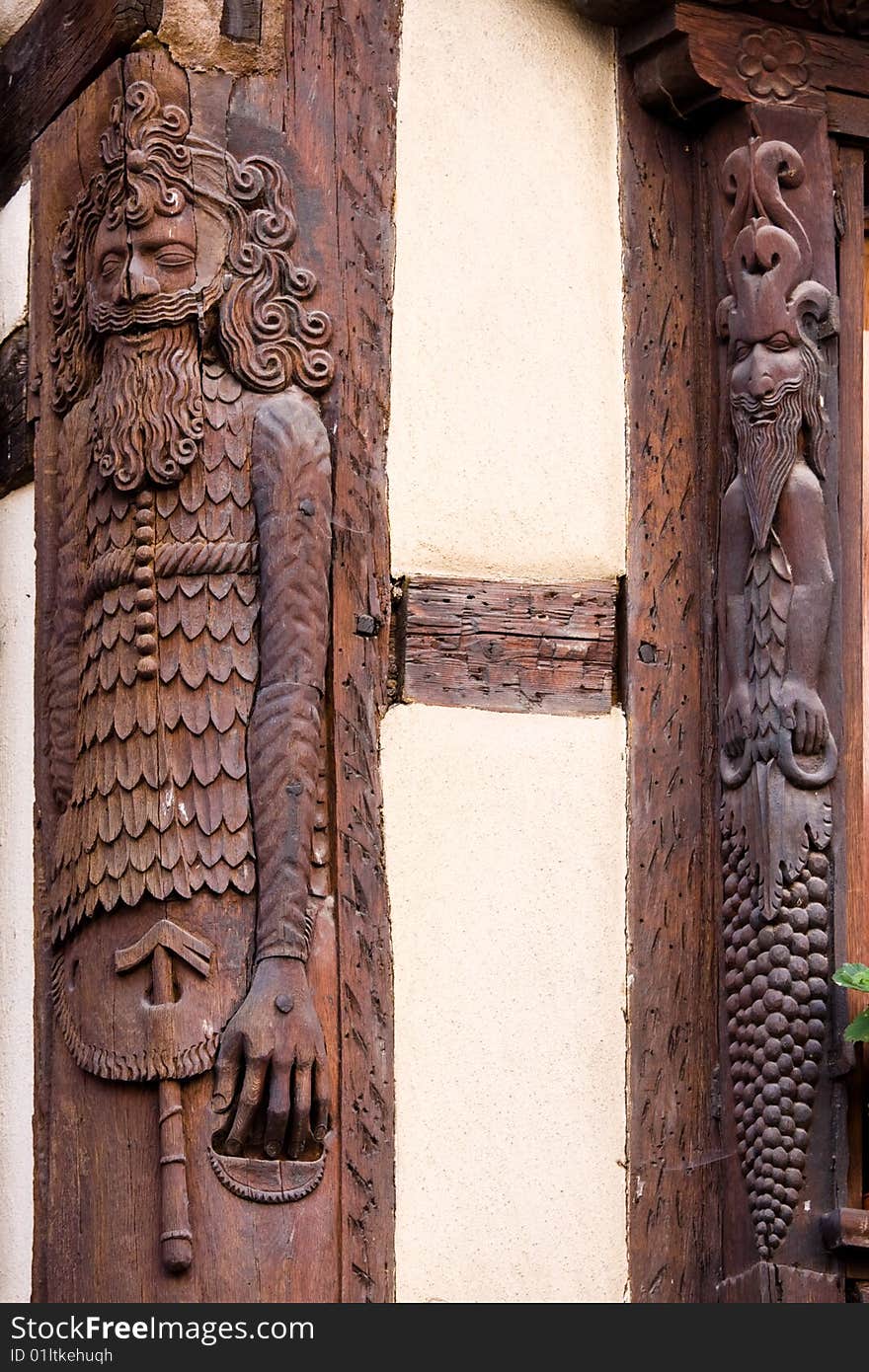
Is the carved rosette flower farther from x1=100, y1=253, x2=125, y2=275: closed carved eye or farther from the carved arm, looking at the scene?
x1=100, y1=253, x2=125, y2=275: closed carved eye

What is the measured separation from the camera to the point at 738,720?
4.46m

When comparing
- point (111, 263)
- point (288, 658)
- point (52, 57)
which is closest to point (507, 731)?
point (288, 658)

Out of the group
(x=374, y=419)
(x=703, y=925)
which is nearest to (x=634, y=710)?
(x=703, y=925)

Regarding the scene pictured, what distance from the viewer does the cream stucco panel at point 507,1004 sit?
424 cm

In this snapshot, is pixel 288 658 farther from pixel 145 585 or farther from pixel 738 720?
pixel 738 720

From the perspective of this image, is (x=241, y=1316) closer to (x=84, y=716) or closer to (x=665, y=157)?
(x=84, y=716)

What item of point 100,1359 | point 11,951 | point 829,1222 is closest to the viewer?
point 100,1359

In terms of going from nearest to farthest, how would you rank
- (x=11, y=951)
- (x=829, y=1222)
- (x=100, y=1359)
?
(x=100, y=1359), (x=829, y=1222), (x=11, y=951)

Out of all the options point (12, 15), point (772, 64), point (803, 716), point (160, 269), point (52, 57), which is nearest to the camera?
point (160, 269)

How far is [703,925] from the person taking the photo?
4504 mm

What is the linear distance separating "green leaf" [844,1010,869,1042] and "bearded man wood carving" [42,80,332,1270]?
2.93ft

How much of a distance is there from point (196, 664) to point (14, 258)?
107 centimetres

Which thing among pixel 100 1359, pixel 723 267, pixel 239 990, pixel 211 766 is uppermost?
pixel 723 267

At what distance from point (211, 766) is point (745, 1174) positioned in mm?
1164
